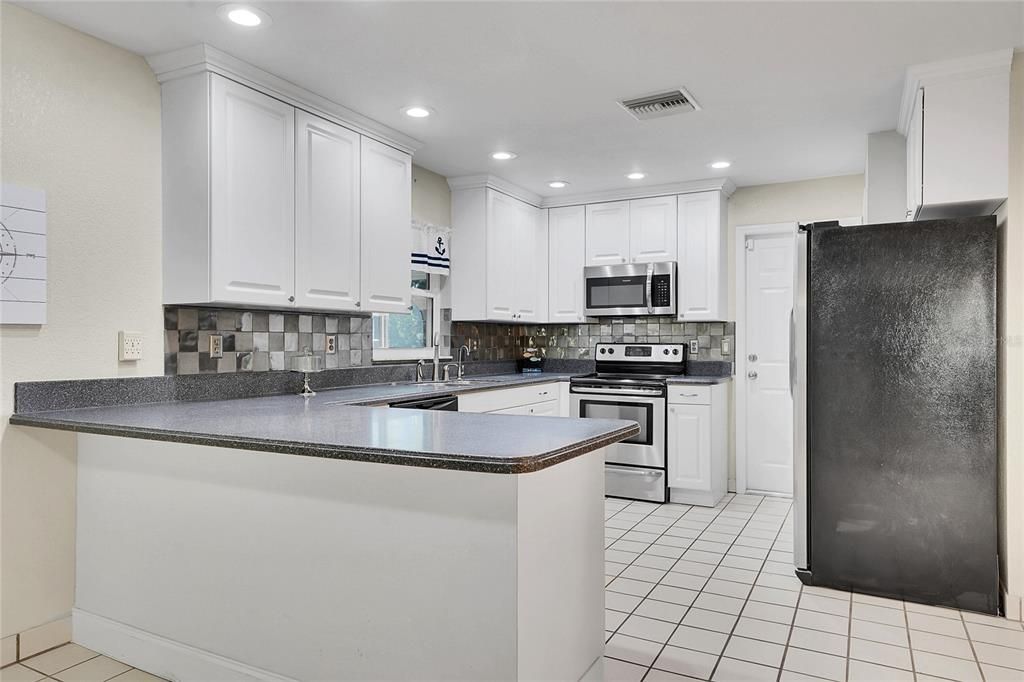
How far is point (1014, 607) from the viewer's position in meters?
2.76

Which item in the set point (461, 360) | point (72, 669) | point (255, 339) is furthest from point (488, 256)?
point (72, 669)

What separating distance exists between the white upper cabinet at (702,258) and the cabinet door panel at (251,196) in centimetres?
305

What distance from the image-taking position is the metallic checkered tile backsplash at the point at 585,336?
17.1 ft

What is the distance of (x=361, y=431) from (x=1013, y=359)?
2774 millimetres

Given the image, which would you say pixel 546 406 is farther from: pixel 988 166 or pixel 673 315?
pixel 988 166

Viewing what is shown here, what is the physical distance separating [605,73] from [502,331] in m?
2.92

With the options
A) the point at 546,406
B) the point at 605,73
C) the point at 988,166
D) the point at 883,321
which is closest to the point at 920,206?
the point at 988,166

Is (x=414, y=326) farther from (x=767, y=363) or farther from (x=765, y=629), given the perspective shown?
(x=765, y=629)

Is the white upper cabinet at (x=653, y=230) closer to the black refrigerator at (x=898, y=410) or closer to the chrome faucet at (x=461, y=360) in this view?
the chrome faucet at (x=461, y=360)

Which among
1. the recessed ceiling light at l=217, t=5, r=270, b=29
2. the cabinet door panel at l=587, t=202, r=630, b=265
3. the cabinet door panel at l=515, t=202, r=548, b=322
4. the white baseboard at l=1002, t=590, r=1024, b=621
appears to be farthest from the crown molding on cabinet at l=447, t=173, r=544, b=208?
the white baseboard at l=1002, t=590, r=1024, b=621

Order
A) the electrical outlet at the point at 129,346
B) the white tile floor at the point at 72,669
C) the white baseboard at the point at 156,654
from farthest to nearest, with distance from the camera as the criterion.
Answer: the electrical outlet at the point at 129,346 → the white tile floor at the point at 72,669 → the white baseboard at the point at 156,654

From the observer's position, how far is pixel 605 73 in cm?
300

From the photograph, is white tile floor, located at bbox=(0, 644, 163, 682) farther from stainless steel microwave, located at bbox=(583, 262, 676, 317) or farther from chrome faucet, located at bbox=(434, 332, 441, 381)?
stainless steel microwave, located at bbox=(583, 262, 676, 317)

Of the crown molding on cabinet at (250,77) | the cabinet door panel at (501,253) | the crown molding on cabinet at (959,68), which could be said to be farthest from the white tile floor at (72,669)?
the crown molding on cabinet at (959,68)
